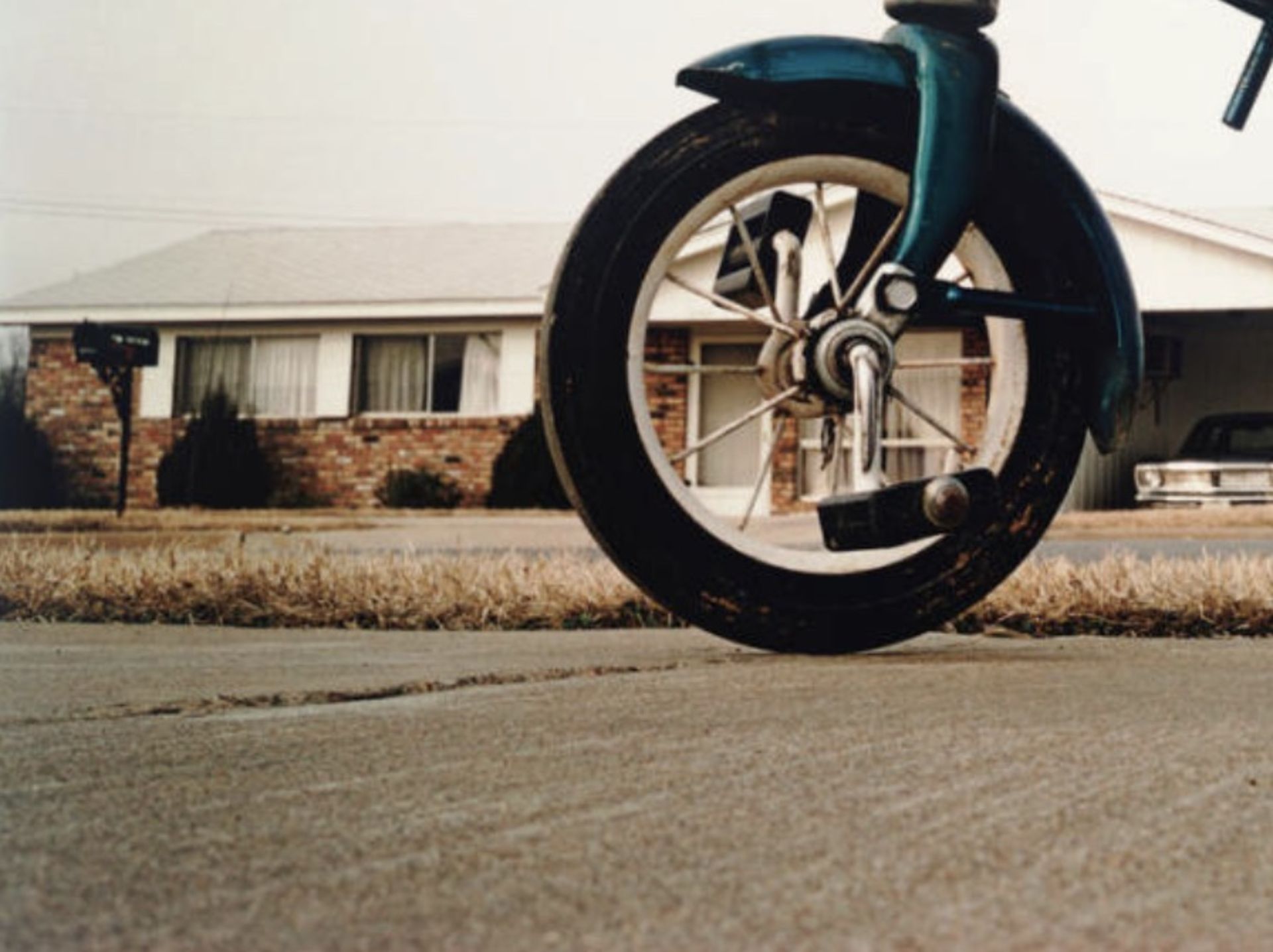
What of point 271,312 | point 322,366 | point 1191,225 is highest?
point 1191,225

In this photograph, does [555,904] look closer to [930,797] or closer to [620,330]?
[930,797]

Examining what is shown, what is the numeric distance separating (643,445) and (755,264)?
35 cm

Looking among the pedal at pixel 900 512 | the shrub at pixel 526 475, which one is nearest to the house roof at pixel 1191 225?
the shrub at pixel 526 475

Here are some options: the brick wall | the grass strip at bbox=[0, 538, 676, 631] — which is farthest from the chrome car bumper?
the grass strip at bbox=[0, 538, 676, 631]

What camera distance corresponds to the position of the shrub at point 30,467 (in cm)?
1206

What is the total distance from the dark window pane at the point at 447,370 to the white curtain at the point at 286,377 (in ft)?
4.65

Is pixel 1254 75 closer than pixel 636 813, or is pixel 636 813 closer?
pixel 636 813

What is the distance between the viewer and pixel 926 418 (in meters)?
2.53

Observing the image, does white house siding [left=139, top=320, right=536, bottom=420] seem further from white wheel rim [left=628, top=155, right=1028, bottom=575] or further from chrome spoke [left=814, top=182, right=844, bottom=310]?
white wheel rim [left=628, top=155, right=1028, bottom=575]

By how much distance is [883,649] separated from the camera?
91.7 inches

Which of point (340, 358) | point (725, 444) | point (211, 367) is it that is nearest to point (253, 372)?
point (211, 367)

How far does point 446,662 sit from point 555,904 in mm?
1372

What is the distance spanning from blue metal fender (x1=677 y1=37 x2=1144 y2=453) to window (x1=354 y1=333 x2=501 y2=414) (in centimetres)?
1488

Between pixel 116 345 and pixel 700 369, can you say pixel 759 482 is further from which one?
pixel 116 345
